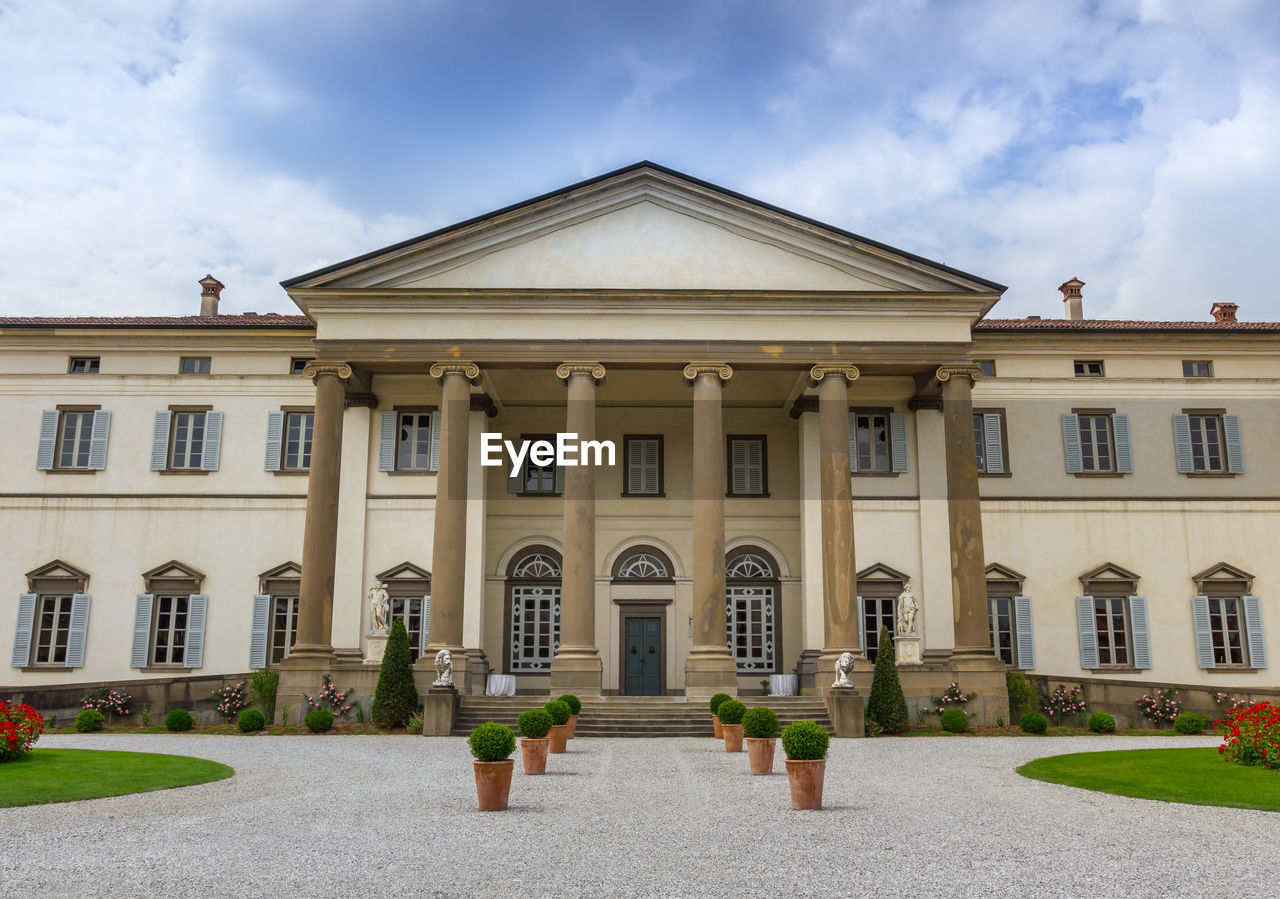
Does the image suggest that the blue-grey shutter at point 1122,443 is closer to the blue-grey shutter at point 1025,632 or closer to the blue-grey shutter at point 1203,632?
the blue-grey shutter at point 1203,632

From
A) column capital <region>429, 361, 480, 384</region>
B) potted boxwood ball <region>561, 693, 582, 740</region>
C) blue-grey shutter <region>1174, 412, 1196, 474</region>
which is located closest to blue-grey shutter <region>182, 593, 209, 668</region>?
column capital <region>429, 361, 480, 384</region>

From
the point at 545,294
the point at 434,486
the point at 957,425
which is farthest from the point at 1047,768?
the point at 434,486

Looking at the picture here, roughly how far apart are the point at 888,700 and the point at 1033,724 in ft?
12.0

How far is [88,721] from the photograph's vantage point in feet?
82.5

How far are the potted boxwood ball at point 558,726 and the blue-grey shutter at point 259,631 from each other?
13933 mm

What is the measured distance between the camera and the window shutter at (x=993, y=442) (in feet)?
107

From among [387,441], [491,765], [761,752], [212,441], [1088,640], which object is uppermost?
[212,441]

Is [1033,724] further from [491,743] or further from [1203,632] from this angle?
[491,743]

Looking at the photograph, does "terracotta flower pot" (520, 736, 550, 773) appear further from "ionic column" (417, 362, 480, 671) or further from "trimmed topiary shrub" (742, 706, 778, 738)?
"ionic column" (417, 362, 480, 671)

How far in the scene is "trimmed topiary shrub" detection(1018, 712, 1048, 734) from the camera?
85.8 ft

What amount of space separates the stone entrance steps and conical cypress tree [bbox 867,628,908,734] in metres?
1.20

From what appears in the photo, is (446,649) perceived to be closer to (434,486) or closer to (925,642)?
(434,486)

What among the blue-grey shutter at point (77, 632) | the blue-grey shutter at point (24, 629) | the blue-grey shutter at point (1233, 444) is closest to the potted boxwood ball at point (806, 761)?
the blue-grey shutter at point (1233, 444)

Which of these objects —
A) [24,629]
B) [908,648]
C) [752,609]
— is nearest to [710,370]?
[752,609]
